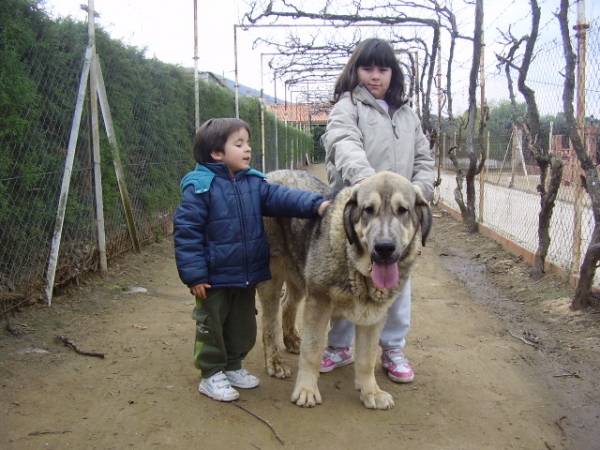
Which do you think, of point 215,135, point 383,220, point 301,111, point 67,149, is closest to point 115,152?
point 67,149

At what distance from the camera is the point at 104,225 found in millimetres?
6062

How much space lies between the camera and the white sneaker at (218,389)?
3.24 m

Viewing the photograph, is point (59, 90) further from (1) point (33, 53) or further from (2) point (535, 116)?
(2) point (535, 116)

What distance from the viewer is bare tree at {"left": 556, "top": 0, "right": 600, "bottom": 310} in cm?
449

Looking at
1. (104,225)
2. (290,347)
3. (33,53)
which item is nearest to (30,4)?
(33,53)

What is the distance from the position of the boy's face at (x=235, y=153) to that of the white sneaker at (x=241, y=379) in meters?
1.34

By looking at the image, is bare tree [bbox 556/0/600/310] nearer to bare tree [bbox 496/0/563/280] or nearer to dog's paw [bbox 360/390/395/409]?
bare tree [bbox 496/0/563/280]

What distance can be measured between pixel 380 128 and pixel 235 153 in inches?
38.0

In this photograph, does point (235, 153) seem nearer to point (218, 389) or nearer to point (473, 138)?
point (218, 389)

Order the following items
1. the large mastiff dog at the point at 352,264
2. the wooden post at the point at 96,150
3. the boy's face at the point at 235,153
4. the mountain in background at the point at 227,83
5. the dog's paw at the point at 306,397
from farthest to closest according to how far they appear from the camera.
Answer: the mountain in background at the point at 227,83 → the wooden post at the point at 96,150 → the boy's face at the point at 235,153 → the dog's paw at the point at 306,397 → the large mastiff dog at the point at 352,264

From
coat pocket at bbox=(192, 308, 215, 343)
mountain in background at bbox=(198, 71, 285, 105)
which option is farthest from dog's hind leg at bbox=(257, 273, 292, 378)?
mountain in background at bbox=(198, 71, 285, 105)

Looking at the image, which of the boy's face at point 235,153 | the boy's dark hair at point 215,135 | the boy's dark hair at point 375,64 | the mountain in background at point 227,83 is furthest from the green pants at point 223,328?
the mountain in background at point 227,83

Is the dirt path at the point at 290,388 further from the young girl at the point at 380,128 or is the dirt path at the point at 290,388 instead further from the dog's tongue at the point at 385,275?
the dog's tongue at the point at 385,275

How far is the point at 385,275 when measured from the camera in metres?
2.87
